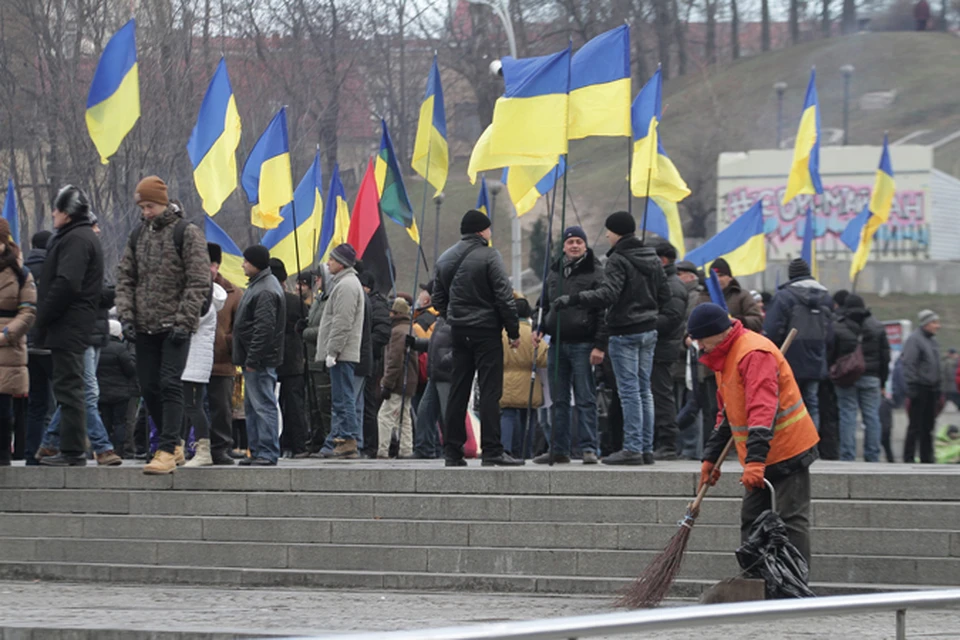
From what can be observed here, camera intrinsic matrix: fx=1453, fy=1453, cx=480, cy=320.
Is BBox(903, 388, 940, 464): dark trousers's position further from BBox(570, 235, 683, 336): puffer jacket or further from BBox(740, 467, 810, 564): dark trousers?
BBox(740, 467, 810, 564): dark trousers

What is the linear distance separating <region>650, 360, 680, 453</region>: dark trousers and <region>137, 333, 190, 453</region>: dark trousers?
12.8 ft

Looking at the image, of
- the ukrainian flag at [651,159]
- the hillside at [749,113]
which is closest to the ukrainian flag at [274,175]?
the ukrainian flag at [651,159]

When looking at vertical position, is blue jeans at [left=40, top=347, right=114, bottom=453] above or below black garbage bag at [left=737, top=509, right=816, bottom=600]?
above

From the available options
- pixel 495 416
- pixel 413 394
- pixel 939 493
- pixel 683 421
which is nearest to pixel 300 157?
pixel 413 394

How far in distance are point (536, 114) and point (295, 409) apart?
397 cm

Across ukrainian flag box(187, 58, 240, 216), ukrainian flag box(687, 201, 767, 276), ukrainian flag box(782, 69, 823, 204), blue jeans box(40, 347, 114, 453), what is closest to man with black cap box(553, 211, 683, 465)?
blue jeans box(40, 347, 114, 453)

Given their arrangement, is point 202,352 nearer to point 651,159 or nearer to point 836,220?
point 651,159

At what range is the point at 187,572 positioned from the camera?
999 cm

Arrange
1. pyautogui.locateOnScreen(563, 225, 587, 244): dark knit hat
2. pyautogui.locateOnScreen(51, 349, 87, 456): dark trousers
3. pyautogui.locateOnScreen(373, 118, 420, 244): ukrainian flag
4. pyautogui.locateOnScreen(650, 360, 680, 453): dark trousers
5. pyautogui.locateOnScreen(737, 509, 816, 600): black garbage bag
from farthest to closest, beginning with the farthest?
1. pyautogui.locateOnScreen(373, 118, 420, 244): ukrainian flag
2. pyautogui.locateOnScreen(650, 360, 680, 453): dark trousers
3. pyautogui.locateOnScreen(563, 225, 587, 244): dark knit hat
4. pyautogui.locateOnScreen(51, 349, 87, 456): dark trousers
5. pyautogui.locateOnScreen(737, 509, 816, 600): black garbage bag

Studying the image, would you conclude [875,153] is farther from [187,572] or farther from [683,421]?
[187,572]

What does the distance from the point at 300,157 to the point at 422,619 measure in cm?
2489

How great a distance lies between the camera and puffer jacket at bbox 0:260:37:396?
35.2 feet

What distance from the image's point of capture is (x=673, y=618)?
3863 millimetres

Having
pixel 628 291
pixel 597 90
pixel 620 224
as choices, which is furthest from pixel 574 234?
pixel 597 90
